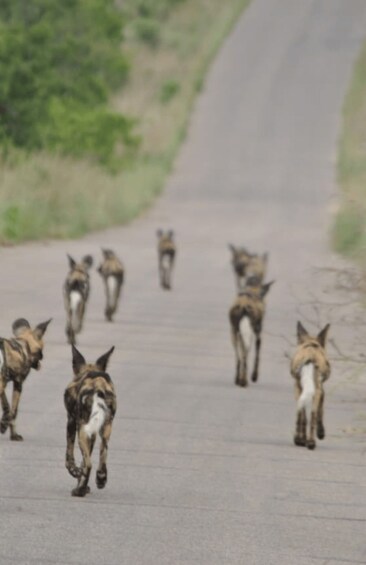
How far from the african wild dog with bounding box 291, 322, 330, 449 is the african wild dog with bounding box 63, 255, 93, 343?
20.9ft

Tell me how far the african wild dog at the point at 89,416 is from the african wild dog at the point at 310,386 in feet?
8.00

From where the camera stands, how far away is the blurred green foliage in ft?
144

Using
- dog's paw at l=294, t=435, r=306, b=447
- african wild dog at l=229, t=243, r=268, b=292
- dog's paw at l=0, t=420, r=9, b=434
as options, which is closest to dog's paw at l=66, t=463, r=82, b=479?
dog's paw at l=0, t=420, r=9, b=434

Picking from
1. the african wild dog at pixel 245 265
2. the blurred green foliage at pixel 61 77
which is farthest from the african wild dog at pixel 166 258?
the blurred green foliage at pixel 61 77

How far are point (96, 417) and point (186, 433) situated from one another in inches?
131

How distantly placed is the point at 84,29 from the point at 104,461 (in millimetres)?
43255

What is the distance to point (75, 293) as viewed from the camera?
1956cm

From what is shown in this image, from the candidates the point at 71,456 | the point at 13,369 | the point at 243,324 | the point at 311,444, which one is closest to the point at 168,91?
the point at 243,324

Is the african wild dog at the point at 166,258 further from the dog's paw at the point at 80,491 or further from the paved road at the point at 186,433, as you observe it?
A: the dog's paw at the point at 80,491

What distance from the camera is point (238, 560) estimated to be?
8688 millimetres

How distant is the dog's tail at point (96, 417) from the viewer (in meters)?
9.94

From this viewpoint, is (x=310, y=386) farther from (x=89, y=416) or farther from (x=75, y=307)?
(x=75, y=307)

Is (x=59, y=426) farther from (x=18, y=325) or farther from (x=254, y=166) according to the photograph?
(x=254, y=166)

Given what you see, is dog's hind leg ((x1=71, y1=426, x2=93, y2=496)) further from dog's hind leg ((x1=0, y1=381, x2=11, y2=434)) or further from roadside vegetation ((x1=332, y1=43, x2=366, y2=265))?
roadside vegetation ((x1=332, y1=43, x2=366, y2=265))
